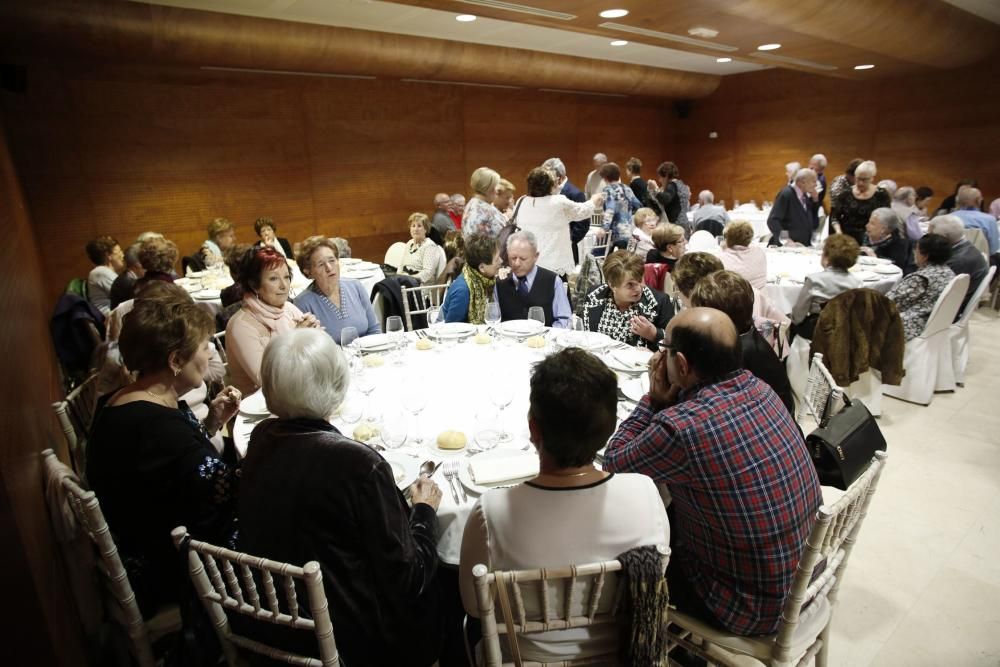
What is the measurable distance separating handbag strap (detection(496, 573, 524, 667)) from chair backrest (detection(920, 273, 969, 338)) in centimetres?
408

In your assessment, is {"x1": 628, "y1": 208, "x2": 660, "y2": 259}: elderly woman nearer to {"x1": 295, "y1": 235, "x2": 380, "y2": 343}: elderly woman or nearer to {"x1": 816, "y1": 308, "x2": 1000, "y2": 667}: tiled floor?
{"x1": 816, "y1": 308, "x2": 1000, "y2": 667}: tiled floor

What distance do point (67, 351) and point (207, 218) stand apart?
3205 millimetres

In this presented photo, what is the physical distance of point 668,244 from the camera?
406cm

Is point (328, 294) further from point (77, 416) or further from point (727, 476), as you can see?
point (727, 476)

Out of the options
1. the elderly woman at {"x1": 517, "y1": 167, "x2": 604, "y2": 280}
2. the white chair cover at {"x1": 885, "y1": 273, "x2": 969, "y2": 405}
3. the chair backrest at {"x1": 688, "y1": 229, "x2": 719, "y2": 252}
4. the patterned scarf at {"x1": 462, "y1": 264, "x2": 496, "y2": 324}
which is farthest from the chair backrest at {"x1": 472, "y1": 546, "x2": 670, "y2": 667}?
A: the chair backrest at {"x1": 688, "y1": 229, "x2": 719, "y2": 252}

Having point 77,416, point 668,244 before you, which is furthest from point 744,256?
point 77,416

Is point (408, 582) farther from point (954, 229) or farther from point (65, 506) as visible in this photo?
point (954, 229)

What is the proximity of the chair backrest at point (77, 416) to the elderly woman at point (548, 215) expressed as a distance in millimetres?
3560

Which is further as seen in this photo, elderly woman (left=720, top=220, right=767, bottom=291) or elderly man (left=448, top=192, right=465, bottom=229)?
elderly man (left=448, top=192, right=465, bottom=229)

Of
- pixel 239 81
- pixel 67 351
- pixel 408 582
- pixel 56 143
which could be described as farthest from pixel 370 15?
pixel 408 582

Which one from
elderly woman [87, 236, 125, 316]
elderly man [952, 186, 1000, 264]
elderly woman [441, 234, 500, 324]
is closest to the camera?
elderly woman [441, 234, 500, 324]

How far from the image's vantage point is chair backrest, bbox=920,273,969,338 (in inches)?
151

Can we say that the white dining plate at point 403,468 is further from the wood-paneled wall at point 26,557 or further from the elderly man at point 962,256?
the elderly man at point 962,256

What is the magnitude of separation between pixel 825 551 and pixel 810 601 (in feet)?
0.64
